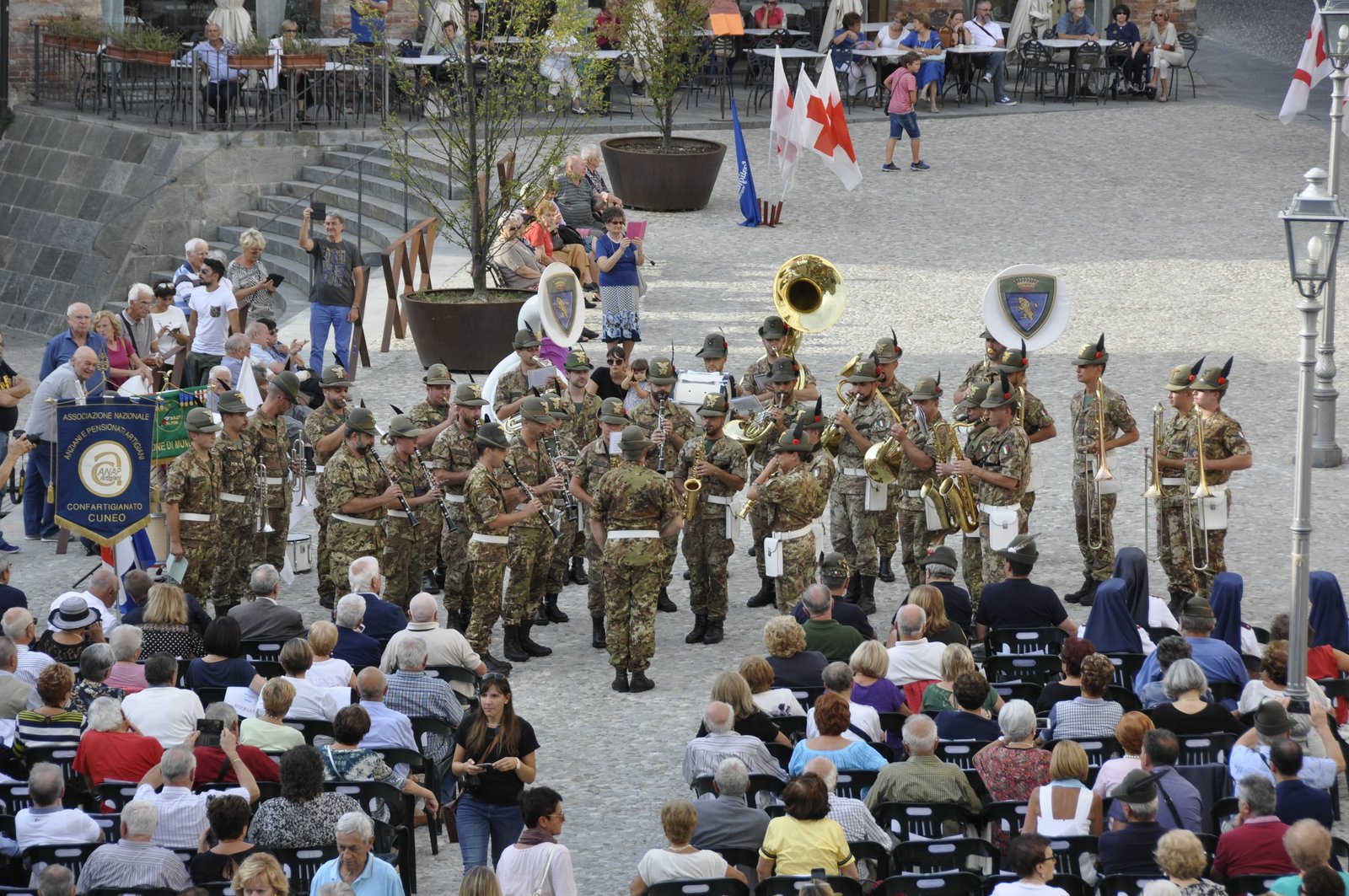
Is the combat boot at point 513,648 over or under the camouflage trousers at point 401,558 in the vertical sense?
under

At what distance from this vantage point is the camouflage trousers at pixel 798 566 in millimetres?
12781

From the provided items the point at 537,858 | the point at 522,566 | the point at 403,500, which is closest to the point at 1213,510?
the point at 522,566

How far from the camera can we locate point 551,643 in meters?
13.0

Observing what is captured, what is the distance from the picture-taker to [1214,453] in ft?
43.1

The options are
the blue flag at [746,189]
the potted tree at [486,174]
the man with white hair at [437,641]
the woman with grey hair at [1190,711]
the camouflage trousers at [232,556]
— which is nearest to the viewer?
the woman with grey hair at [1190,711]

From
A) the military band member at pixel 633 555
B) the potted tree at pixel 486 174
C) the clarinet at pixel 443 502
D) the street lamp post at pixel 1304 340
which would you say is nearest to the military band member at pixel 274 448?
the clarinet at pixel 443 502

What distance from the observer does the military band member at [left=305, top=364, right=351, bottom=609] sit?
1321 cm

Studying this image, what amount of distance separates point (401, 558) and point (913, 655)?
418 centimetres

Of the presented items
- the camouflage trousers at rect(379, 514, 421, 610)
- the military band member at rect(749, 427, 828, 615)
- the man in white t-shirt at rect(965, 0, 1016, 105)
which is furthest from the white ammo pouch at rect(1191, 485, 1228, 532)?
the man in white t-shirt at rect(965, 0, 1016, 105)

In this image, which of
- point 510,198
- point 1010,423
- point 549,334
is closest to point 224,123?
point 510,198

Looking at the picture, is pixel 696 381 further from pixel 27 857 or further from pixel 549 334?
pixel 27 857

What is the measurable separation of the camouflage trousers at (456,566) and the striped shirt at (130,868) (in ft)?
16.3

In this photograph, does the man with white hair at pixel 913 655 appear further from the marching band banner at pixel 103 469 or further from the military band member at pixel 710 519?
the marching band banner at pixel 103 469

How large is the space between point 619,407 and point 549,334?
252cm
